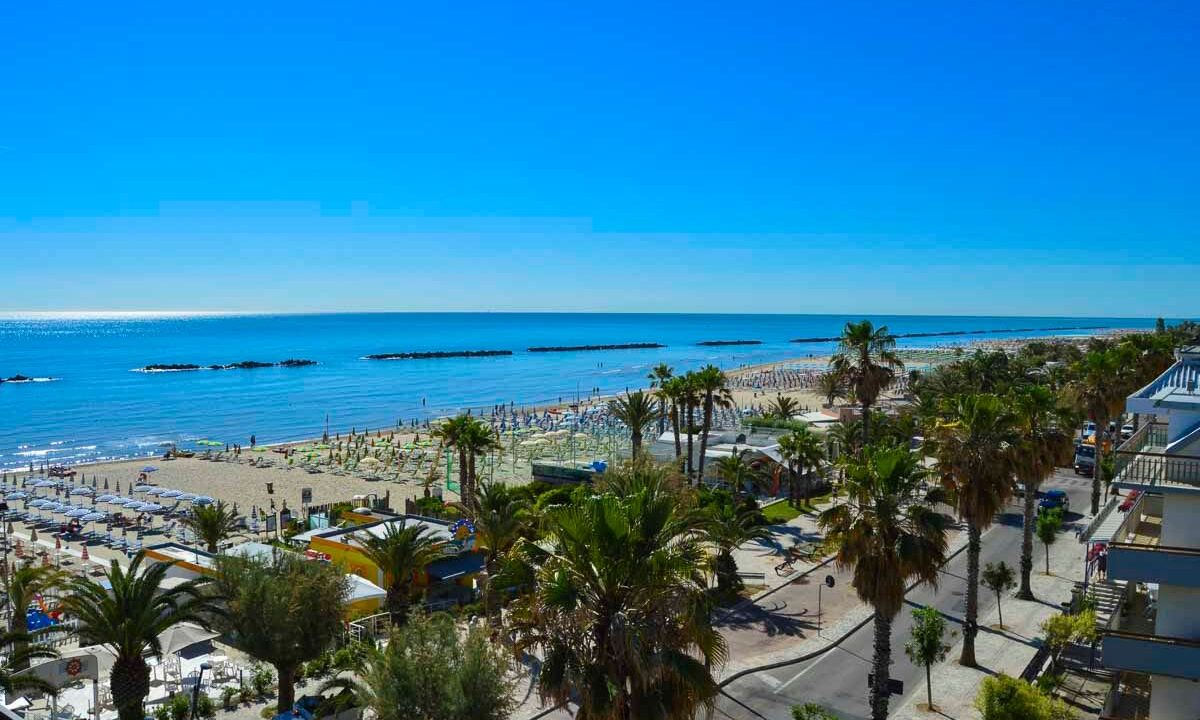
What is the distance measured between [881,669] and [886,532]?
10.3ft

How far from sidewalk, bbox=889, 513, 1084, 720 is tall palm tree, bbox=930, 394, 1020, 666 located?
71 centimetres

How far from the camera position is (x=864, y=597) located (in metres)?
16.3

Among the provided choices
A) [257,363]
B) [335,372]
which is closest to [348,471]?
[335,372]

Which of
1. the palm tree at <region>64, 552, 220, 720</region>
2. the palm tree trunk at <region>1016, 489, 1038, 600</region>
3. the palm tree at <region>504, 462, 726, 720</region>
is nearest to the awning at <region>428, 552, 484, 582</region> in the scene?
the palm tree at <region>64, 552, 220, 720</region>

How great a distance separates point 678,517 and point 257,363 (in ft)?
509

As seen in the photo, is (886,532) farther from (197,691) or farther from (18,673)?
(18,673)

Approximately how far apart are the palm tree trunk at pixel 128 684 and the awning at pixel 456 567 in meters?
10.1

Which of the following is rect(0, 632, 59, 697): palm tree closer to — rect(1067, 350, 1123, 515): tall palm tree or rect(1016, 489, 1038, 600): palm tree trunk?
rect(1016, 489, 1038, 600): palm tree trunk

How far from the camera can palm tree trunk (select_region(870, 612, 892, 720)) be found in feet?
54.5

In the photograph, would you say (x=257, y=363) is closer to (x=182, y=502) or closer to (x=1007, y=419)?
(x=182, y=502)

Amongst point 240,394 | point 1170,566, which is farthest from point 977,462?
point 240,394

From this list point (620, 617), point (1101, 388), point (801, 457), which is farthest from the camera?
point (801, 457)

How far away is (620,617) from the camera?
33.3 ft

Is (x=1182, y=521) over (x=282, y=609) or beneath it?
over
